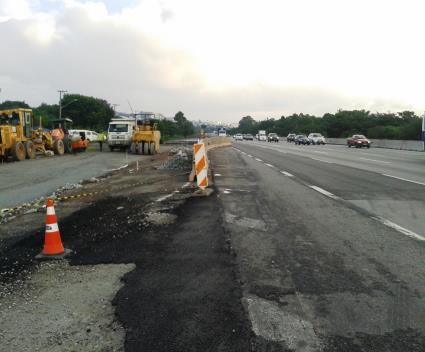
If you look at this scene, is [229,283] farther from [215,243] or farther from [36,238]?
[36,238]

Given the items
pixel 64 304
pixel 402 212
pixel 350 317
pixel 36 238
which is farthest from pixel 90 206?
pixel 350 317

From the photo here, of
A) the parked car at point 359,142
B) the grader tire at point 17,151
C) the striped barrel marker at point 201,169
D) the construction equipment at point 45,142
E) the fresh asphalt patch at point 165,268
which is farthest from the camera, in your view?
the parked car at point 359,142

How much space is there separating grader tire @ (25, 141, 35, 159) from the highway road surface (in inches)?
835

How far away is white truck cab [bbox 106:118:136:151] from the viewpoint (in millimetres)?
37219

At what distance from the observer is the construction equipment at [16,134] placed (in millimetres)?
26094

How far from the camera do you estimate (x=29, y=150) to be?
92.8ft

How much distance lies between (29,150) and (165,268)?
2549 cm

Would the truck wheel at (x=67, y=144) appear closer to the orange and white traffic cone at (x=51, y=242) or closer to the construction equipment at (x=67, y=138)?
the construction equipment at (x=67, y=138)

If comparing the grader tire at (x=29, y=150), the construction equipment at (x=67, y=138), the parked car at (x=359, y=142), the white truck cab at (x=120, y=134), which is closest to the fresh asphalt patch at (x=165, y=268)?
the grader tire at (x=29, y=150)

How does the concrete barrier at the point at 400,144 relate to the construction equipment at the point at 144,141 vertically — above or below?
below

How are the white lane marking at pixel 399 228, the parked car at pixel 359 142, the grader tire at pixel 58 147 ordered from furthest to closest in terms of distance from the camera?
the parked car at pixel 359 142 < the grader tire at pixel 58 147 < the white lane marking at pixel 399 228

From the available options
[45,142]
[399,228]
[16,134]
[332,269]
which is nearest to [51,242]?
[332,269]

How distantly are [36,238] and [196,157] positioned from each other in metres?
5.69

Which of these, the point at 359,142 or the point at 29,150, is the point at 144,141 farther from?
the point at 359,142
